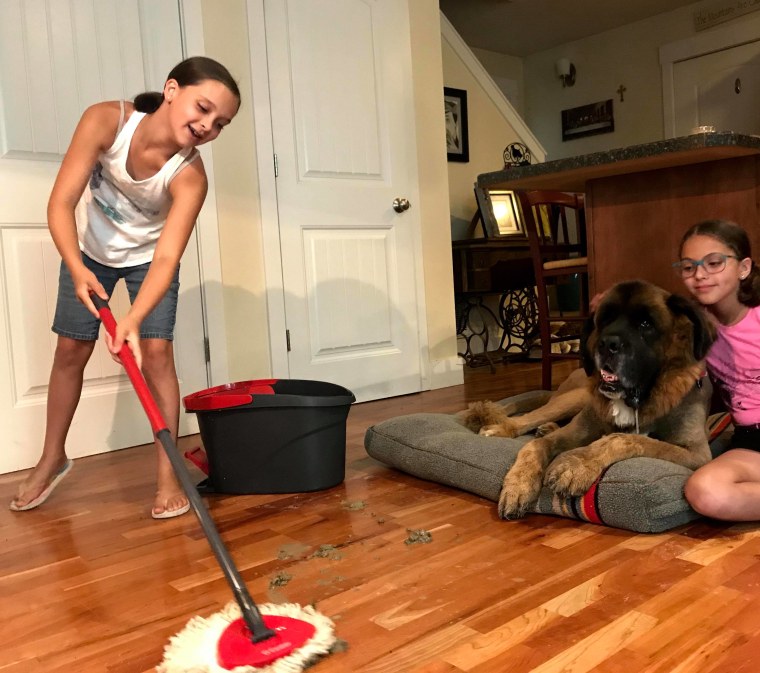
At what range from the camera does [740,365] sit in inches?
68.1

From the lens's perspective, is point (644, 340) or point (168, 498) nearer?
point (644, 340)

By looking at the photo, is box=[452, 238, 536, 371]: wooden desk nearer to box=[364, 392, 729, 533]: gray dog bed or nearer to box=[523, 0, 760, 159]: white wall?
box=[523, 0, 760, 159]: white wall

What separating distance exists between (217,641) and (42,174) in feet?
6.83

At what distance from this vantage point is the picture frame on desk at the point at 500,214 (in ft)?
17.0

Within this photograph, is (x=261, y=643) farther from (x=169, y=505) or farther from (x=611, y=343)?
(x=611, y=343)

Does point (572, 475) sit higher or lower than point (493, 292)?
lower

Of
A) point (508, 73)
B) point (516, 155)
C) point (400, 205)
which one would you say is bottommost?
point (400, 205)

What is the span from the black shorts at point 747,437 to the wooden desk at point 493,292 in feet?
9.39

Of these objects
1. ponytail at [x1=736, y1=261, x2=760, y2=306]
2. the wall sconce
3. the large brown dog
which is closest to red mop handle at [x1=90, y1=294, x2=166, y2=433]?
the large brown dog

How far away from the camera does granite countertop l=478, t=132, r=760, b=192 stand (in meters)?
1.96

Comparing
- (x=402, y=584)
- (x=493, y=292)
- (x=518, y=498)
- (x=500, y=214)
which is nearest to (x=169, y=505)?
(x=402, y=584)

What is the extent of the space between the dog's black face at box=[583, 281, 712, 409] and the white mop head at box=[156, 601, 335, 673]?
3.02ft

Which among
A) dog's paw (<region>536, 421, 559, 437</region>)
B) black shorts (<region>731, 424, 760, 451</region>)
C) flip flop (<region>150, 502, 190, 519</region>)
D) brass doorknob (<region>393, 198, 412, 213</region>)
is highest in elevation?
brass doorknob (<region>393, 198, 412, 213</region>)

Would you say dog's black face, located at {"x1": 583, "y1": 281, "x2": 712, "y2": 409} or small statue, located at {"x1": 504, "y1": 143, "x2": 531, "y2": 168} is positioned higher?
small statue, located at {"x1": 504, "y1": 143, "x2": 531, "y2": 168}
